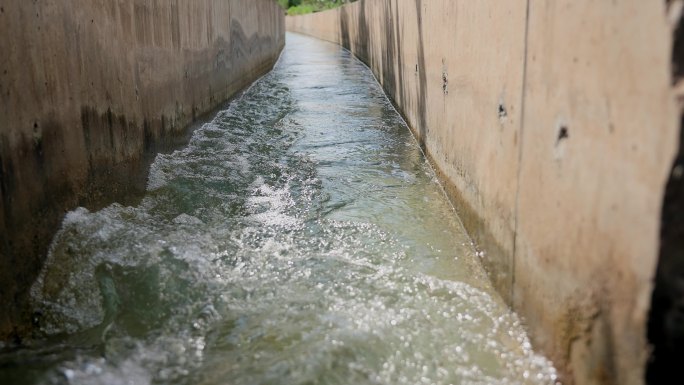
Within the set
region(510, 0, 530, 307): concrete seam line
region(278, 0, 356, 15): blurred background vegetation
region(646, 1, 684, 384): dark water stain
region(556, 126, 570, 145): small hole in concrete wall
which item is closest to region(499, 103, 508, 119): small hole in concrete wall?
region(510, 0, 530, 307): concrete seam line

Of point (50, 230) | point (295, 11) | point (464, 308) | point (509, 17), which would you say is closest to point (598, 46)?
point (509, 17)

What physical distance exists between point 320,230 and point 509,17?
1793 mm

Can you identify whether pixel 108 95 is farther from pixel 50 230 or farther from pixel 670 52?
pixel 670 52

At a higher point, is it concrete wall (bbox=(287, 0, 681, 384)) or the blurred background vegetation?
the blurred background vegetation

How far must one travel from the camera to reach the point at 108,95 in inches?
157

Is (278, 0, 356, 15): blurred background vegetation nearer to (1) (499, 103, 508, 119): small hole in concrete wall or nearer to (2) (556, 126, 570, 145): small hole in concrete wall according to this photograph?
(1) (499, 103, 508, 119): small hole in concrete wall

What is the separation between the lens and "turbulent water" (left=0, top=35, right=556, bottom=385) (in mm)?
2365

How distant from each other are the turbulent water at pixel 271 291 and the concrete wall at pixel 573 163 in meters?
0.28

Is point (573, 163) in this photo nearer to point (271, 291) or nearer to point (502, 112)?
point (502, 112)

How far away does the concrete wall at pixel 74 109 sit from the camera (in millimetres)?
2574

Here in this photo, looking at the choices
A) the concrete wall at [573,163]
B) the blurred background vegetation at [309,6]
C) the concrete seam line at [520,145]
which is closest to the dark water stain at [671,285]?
the concrete wall at [573,163]

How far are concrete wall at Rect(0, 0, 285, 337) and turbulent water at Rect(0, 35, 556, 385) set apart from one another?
0.57ft

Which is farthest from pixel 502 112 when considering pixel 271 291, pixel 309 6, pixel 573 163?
pixel 309 6

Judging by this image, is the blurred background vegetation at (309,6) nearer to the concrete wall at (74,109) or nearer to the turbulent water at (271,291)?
the concrete wall at (74,109)
